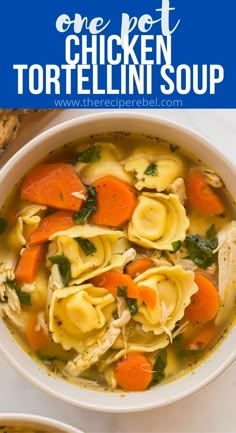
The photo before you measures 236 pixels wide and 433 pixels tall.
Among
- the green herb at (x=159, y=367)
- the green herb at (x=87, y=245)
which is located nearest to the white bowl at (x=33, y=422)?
the green herb at (x=159, y=367)

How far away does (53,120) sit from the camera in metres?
2.37

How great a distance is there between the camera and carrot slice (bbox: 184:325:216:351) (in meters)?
2.22

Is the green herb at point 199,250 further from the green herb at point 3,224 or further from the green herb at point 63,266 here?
the green herb at point 3,224

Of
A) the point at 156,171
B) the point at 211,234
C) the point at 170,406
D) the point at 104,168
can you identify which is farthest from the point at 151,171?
the point at 170,406

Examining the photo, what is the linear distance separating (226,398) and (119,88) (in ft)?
3.54

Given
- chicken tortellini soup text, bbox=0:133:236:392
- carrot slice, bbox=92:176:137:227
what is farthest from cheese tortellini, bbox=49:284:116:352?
carrot slice, bbox=92:176:137:227

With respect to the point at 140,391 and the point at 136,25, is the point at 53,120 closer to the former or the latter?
the point at 136,25

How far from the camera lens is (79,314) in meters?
2.16

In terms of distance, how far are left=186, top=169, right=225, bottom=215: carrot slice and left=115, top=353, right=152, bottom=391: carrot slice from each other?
487 mm

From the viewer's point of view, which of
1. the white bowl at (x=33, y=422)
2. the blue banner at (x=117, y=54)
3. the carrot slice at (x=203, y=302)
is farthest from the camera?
the blue banner at (x=117, y=54)

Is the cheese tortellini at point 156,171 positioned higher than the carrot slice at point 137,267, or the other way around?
the cheese tortellini at point 156,171

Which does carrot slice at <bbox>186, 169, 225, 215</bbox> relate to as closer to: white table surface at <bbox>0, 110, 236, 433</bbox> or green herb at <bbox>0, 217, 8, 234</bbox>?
white table surface at <bbox>0, 110, 236, 433</bbox>

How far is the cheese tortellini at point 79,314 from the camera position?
84.3 inches

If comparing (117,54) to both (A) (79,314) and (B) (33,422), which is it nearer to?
(A) (79,314)
